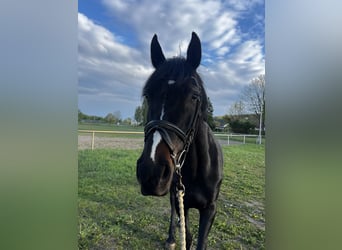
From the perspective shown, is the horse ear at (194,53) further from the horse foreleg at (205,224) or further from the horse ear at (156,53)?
the horse foreleg at (205,224)

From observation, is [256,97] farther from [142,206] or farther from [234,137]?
[142,206]

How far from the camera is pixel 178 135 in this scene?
996mm

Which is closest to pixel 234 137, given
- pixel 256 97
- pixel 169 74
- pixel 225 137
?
pixel 225 137

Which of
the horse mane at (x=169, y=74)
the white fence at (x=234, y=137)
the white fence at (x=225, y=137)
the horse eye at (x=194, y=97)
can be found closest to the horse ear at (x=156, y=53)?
the horse mane at (x=169, y=74)

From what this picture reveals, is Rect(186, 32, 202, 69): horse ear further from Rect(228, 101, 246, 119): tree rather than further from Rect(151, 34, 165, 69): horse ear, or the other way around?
Rect(228, 101, 246, 119): tree

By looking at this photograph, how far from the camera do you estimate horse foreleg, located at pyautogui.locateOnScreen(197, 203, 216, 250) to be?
1.33 metres

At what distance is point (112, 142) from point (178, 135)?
2.81ft

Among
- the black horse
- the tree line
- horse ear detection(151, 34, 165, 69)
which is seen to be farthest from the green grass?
horse ear detection(151, 34, 165, 69)
